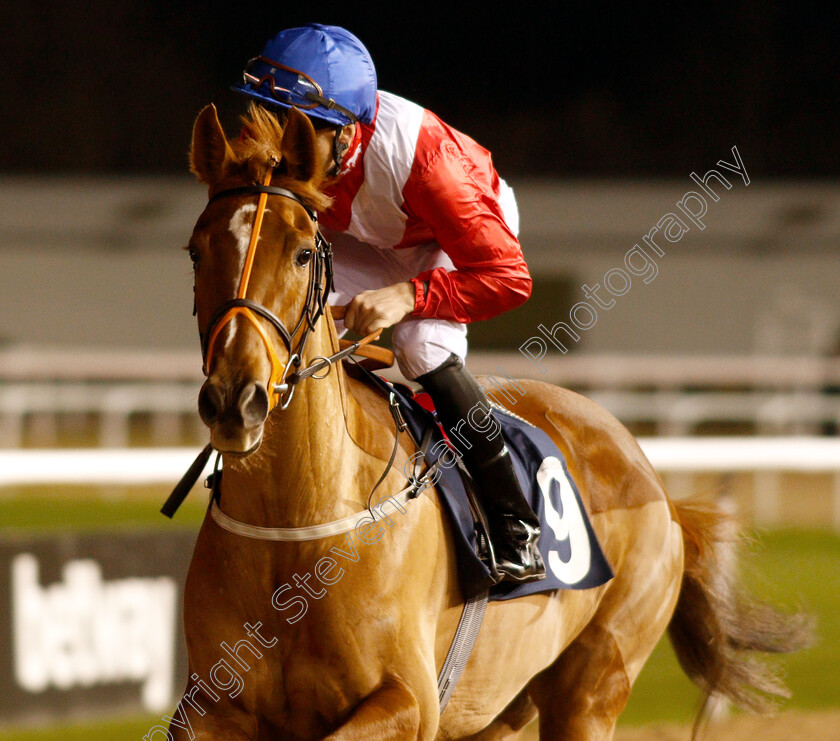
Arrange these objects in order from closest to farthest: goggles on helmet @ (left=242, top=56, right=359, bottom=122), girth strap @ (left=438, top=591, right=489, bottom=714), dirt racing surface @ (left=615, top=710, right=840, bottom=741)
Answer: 1. goggles on helmet @ (left=242, top=56, right=359, bottom=122)
2. girth strap @ (left=438, top=591, right=489, bottom=714)
3. dirt racing surface @ (left=615, top=710, right=840, bottom=741)

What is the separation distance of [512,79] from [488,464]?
14747 millimetres

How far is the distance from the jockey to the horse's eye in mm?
230

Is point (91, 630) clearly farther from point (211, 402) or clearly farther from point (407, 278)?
point (211, 402)

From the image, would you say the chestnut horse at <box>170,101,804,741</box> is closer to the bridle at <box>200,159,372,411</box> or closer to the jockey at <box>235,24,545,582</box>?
the bridle at <box>200,159,372,411</box>

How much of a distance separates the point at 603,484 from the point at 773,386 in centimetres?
1006

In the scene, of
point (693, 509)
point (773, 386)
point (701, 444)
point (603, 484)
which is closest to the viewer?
point (603, 484)

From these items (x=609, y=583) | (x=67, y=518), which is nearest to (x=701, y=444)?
(x=609, y=583)

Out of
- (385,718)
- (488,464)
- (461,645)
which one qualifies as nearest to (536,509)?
(488,464)

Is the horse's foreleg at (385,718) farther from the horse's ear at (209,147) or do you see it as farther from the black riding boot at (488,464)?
the horse's ear at (209,147)

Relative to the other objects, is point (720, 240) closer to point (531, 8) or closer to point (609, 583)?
point (531, 8)

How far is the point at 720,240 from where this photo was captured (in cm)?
1625

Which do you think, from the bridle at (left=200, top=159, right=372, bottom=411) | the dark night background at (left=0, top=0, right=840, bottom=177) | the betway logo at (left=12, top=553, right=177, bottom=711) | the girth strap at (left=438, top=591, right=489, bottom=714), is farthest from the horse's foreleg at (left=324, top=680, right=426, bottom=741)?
the dark night background at (left=0, top=0, right=840, bottom=177)

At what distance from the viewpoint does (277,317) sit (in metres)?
1.78

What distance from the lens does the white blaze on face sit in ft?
5.74
